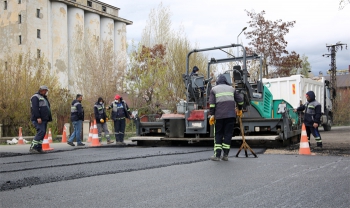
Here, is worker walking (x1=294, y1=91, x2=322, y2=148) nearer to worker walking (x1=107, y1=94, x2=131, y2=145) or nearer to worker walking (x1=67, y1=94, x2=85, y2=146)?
worker walking (x1=107, y1=94, x2=131, y2=145)

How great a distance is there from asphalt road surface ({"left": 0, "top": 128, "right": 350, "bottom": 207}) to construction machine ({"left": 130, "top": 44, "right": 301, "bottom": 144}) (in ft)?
11.2

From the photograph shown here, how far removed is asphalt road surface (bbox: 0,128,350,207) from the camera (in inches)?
180

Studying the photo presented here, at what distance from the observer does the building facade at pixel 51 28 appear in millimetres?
43781

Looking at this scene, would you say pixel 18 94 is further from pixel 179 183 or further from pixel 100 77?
pixel 179 183

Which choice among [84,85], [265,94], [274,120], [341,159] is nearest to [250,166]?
[341,159]

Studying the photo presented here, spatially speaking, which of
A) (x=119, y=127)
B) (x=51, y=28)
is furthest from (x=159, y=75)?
(x=51, y=28)

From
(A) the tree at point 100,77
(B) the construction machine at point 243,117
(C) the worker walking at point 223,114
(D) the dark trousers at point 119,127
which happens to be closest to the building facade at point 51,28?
(A) the tree at point 100,77

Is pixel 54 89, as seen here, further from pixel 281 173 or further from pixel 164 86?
pixel 281 173

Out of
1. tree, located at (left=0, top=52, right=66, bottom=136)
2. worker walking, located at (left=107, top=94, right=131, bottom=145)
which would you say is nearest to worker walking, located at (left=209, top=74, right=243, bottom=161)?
worker walking, located at (left=107, top=94, right=131, bottom=145)

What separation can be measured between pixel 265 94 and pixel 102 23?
4494 cm

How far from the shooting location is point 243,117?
41.0 ft

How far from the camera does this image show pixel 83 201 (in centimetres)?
463

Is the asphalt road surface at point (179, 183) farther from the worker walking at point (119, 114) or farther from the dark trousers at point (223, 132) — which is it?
the worker walking at point (119, 114)

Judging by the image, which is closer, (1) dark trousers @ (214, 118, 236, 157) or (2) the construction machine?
(1) dark trousers @ (214, 118, 236, 157)
